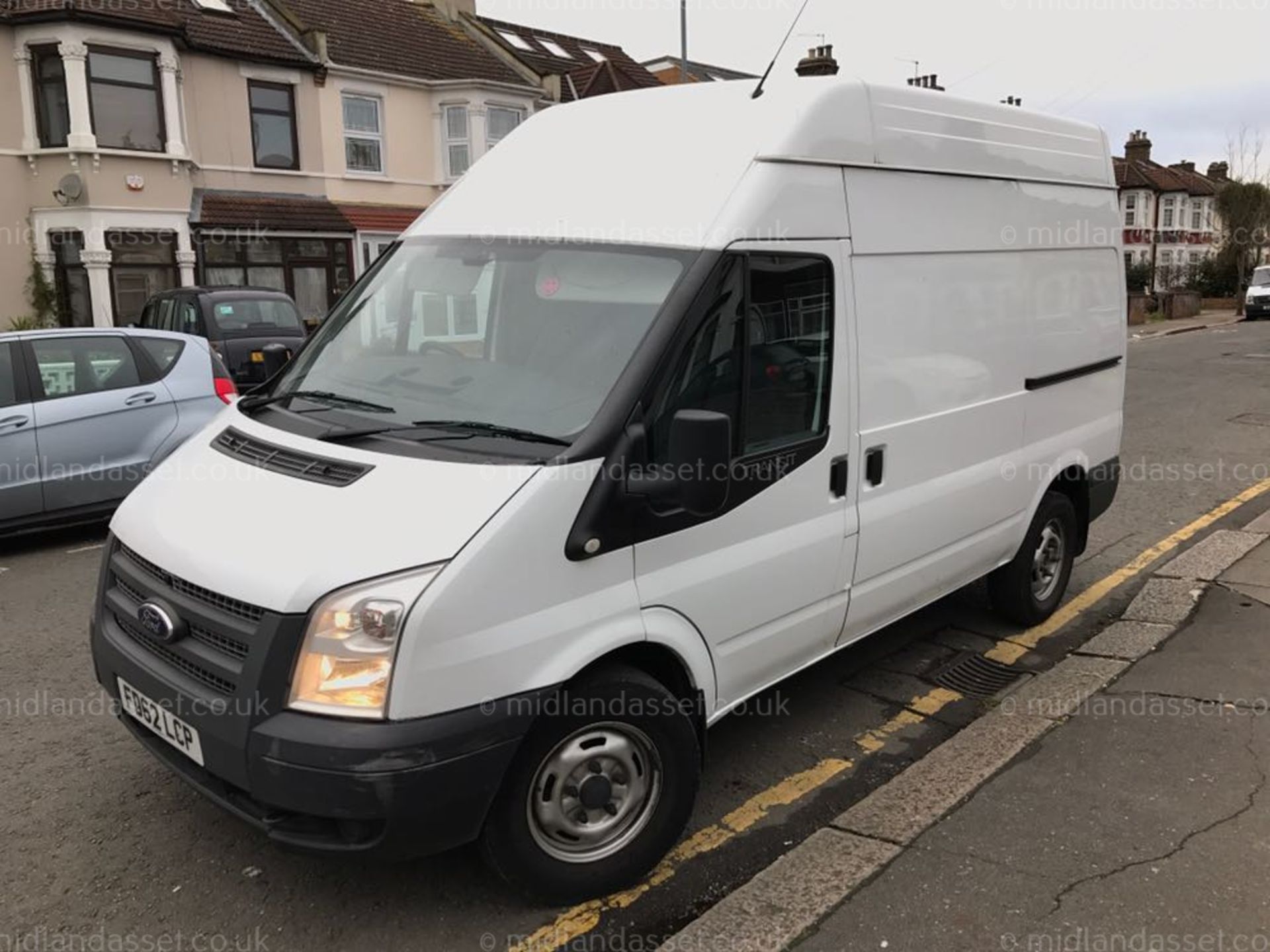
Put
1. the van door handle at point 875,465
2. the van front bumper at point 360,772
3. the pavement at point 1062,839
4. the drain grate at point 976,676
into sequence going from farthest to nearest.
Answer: the drain grate at point 976,676 → the van door handle at point 875,465 → the pavement at point 1062,839 → the van front bumper at point 360,772

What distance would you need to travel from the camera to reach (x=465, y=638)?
2670 millimetres

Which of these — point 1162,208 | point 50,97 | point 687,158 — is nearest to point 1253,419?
point 687,158

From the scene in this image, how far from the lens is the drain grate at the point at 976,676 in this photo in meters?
4.74

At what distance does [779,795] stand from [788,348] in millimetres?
1641

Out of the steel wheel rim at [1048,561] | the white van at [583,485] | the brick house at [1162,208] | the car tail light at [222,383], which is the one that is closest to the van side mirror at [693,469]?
the white van at [583,485]

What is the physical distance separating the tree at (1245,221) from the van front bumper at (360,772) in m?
47.4

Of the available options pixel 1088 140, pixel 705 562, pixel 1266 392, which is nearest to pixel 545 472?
pixel 705 562

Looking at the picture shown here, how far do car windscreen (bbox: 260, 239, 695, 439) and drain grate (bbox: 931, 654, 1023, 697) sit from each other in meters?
2.62

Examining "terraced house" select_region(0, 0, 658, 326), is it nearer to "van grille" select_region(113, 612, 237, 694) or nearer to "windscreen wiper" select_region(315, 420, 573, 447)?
"van grille" select_region(113, 612, 237, 694)

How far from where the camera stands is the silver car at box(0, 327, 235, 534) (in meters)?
6.96

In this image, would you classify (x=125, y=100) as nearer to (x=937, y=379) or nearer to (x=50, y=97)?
(x=50, y=97)

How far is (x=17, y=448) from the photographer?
6.90 m

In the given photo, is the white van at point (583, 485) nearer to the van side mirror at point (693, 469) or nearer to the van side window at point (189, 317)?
the van side mirror at point (693, 469)

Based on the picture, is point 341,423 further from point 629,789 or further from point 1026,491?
point 1026,491
